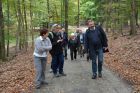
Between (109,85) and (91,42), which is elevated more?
(91,42)

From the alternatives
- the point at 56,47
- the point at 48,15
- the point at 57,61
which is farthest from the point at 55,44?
the point at 48,15

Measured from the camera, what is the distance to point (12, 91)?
11.4 m

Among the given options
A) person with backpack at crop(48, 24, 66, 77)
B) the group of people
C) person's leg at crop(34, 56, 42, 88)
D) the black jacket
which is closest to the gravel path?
person's leg at crop(34, 56, 42, 88)

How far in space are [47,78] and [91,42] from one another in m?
2.41

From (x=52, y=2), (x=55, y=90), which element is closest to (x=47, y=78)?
(x=55, y=90)

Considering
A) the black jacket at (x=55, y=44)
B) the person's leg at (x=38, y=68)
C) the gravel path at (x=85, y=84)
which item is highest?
the black jacket at (x=55, y=44)

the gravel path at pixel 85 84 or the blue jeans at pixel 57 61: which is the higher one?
the blue jeans at pixel 57 61

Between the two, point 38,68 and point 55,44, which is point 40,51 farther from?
point 55,44

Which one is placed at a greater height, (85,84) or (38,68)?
(38,68)

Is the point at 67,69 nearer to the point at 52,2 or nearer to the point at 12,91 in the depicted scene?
the point at 12,91

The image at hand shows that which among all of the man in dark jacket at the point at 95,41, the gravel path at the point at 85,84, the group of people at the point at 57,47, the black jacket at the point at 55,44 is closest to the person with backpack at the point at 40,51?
the group of people at the point at 57,47

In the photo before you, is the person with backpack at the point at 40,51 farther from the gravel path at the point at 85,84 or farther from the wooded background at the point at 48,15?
the wooded background at the point at 48,15

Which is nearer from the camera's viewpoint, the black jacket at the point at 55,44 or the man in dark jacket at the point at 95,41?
the man in dark jacket at the point at 95,41

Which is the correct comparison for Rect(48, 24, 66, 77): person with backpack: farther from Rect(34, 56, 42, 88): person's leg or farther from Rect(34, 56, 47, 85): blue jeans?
Rect(34, 56, 42, 88): person's leg
